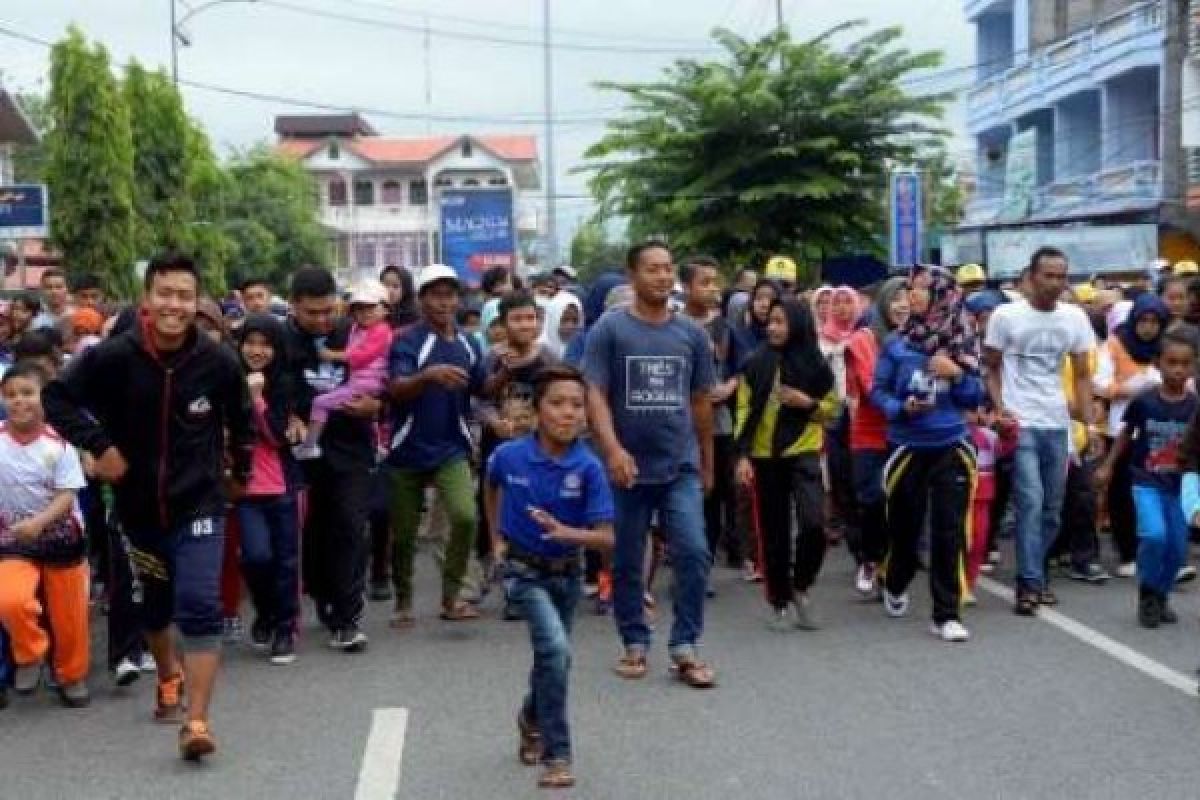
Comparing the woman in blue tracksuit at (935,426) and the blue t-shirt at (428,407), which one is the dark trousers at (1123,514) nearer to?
the woman in blue tracksuit at (935,426)

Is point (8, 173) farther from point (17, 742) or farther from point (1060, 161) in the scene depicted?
point (17, 742)

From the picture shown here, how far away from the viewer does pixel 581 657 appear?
8.59 m

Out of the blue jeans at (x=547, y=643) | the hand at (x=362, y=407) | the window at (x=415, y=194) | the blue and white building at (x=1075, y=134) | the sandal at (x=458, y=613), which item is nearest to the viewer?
the blue jeans at (x=547, y=643)

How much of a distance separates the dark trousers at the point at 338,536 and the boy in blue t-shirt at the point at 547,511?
8.33ft

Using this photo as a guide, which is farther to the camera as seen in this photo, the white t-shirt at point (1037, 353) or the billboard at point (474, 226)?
the billboard at point (474, 226)

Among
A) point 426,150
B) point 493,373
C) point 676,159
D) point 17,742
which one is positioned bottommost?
point 17,742

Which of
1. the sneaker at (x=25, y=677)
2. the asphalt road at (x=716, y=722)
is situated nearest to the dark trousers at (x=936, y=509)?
the asphalt road at (x=716, y=722)

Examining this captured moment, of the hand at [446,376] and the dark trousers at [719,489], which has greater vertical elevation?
the hand at [446,376]

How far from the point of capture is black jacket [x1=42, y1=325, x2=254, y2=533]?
680cm

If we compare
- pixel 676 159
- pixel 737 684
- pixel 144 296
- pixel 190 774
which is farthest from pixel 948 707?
pixel 676 159

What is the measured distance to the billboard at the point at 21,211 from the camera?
66.5ft

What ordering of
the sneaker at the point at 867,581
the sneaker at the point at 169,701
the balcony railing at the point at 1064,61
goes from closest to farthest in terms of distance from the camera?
1. the sneaker at the point at 169,701
2. the sneaker at the point at 867,581
3. the balcony railing at the point at 1064,61

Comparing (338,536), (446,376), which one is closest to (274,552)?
(338,536)

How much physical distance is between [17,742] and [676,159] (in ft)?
57.2
